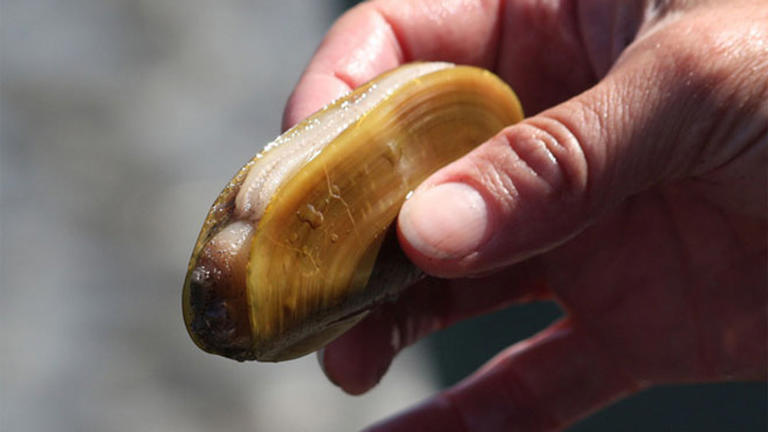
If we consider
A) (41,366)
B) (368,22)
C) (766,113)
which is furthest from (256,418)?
(766,113)

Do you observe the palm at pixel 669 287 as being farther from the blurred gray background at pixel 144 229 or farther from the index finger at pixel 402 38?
the blurred gray background at pixel 144 229

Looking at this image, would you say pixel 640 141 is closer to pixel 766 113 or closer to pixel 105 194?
pixel 766 113

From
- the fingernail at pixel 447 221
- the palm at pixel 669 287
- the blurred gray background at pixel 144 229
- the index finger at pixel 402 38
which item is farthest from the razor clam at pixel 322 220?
the blurred gray background at pixel 144 229

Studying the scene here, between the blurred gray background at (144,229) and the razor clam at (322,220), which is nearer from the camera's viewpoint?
the razor clam at (322,220)

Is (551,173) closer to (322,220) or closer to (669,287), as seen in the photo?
(322,220)

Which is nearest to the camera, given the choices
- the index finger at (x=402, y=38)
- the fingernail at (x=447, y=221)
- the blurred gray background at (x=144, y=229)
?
the fingernail at (x=447, y=221)

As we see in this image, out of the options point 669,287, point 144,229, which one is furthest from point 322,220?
point 144,229

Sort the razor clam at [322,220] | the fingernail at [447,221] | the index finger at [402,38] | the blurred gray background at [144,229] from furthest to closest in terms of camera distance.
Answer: the blurred gray background at [144,229] → the index finger at [402,38] → the fingernail at [447,221] → the razor clam at [322,220]
